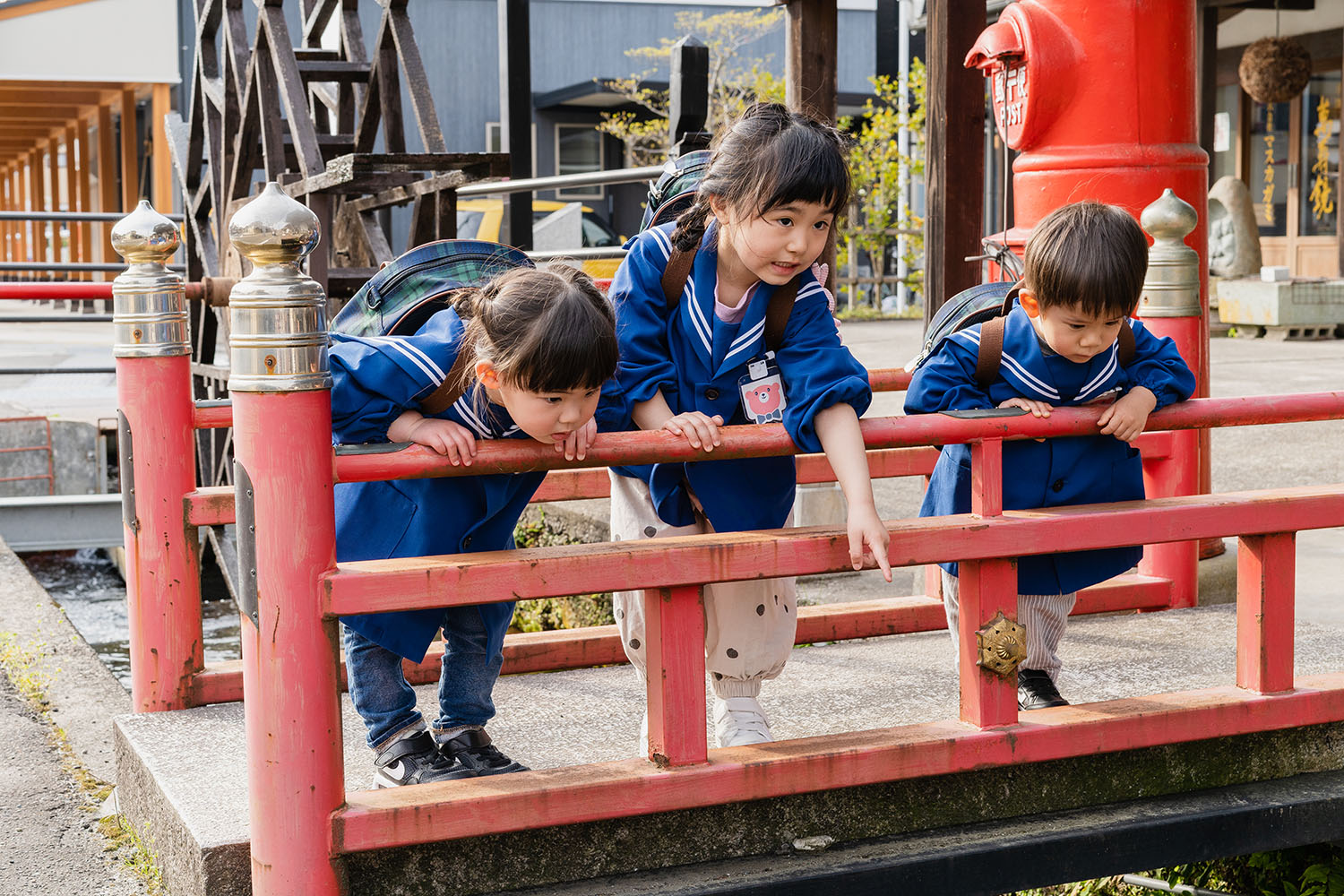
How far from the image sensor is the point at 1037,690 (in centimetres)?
285

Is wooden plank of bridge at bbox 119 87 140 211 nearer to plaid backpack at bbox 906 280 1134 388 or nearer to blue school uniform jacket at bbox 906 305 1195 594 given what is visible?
plaid backpack at bbox 906 280 1134 388

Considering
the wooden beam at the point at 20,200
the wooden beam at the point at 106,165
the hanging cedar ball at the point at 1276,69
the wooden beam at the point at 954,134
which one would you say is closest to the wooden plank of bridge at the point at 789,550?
the wooden beam at the point at 954,134

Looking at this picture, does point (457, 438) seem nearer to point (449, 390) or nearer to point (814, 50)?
point (449, 390)

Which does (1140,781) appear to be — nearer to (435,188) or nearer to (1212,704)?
(1212,704)

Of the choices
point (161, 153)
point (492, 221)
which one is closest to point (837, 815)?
point (161, 153)

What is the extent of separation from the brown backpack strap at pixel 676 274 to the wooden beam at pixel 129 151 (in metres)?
16.5

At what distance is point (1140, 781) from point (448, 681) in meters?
1.26

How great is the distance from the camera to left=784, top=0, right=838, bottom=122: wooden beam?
491cm

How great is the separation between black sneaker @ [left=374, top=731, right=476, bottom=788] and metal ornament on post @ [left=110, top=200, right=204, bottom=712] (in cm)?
67

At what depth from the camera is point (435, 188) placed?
586 cm

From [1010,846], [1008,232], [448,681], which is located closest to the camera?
[1010,846]

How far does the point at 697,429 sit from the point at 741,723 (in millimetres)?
689

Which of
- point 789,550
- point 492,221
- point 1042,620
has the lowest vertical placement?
point 1042,620

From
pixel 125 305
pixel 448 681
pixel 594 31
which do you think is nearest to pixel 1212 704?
pixel 448 681
